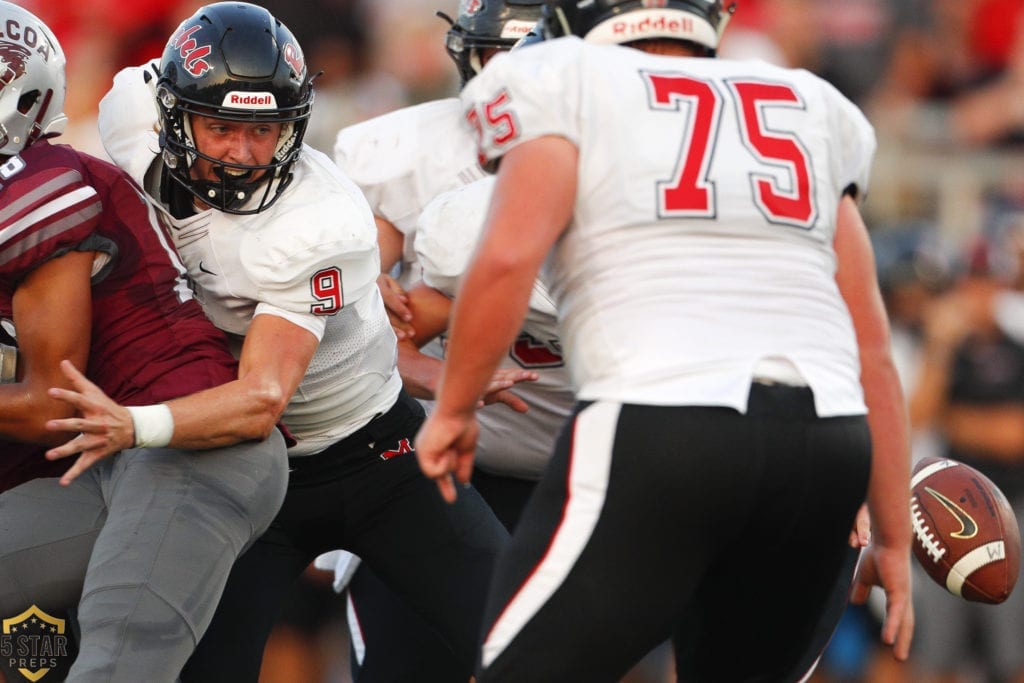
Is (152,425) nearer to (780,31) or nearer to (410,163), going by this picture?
(410,163)

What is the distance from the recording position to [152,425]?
3160mm

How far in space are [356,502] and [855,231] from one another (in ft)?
4.62

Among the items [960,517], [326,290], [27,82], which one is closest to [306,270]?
[326,290]

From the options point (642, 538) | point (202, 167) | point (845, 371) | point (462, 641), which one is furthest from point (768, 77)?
point (462, 641)

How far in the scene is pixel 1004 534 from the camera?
366 centimetres

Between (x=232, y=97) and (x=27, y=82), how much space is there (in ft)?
1.41

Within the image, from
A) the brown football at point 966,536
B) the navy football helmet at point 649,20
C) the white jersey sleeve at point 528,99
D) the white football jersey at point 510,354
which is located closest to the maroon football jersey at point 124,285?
the white football jersey at point 510,354

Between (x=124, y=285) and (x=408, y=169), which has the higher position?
(x=124, y=285)

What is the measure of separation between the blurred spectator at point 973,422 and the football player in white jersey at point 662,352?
367cm

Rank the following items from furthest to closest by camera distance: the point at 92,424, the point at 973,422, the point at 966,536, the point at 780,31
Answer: the point at 780,31
the point at 973,422
the point at 966,536
the point at 92,424

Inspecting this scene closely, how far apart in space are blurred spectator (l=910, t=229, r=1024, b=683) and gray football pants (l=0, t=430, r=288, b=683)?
3597 millimetres

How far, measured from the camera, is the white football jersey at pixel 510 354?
151 inches

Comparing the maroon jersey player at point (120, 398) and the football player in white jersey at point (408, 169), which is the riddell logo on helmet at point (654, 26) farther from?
the football player in white jersey at point (408, 169)

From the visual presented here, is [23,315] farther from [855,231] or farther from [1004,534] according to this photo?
[1004,534]
